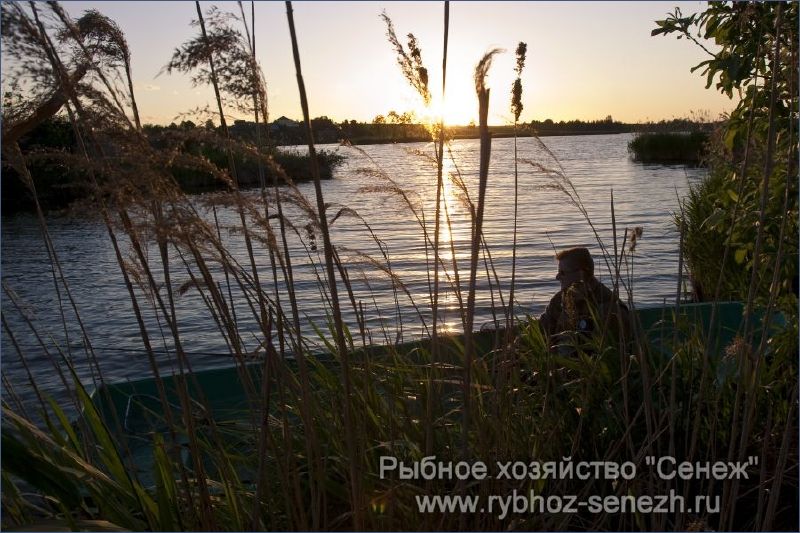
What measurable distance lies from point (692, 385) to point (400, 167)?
32.6 metres

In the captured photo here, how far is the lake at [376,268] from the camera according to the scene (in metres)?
2.84

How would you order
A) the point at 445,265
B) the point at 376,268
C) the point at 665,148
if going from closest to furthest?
1. the point at 376,268
2. the point at 445,265
3. the point at 665,148

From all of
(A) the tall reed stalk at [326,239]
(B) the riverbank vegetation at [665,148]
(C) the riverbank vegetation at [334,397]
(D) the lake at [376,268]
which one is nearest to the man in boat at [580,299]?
(D) the lake at [376,268]

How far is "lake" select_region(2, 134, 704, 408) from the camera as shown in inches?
112

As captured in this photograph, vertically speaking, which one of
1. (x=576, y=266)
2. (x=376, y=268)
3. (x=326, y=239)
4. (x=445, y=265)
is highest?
(x=326, y=239)

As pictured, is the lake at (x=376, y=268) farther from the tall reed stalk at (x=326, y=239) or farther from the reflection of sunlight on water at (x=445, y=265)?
the tall reed stalk at (x=326, y=239)

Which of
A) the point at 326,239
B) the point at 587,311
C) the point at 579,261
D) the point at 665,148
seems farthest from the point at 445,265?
the point at 665,148

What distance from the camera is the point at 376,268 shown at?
2285mm

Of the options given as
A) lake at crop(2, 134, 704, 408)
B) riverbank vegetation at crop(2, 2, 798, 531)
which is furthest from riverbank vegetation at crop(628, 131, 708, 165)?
riverbank vegetation at crop(2, 2, 798, 531)

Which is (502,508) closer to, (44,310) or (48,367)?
(48,367)

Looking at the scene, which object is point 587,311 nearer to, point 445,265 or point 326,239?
point 445,265

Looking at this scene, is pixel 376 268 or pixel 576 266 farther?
pixel 576 266

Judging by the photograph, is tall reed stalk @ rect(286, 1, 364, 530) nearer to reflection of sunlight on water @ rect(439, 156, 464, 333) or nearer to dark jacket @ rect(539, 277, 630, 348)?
reflection of sunlight on water @ rect(439, 156, 464, 333)

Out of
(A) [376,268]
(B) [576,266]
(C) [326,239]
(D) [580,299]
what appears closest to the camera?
(C) [326,239]
